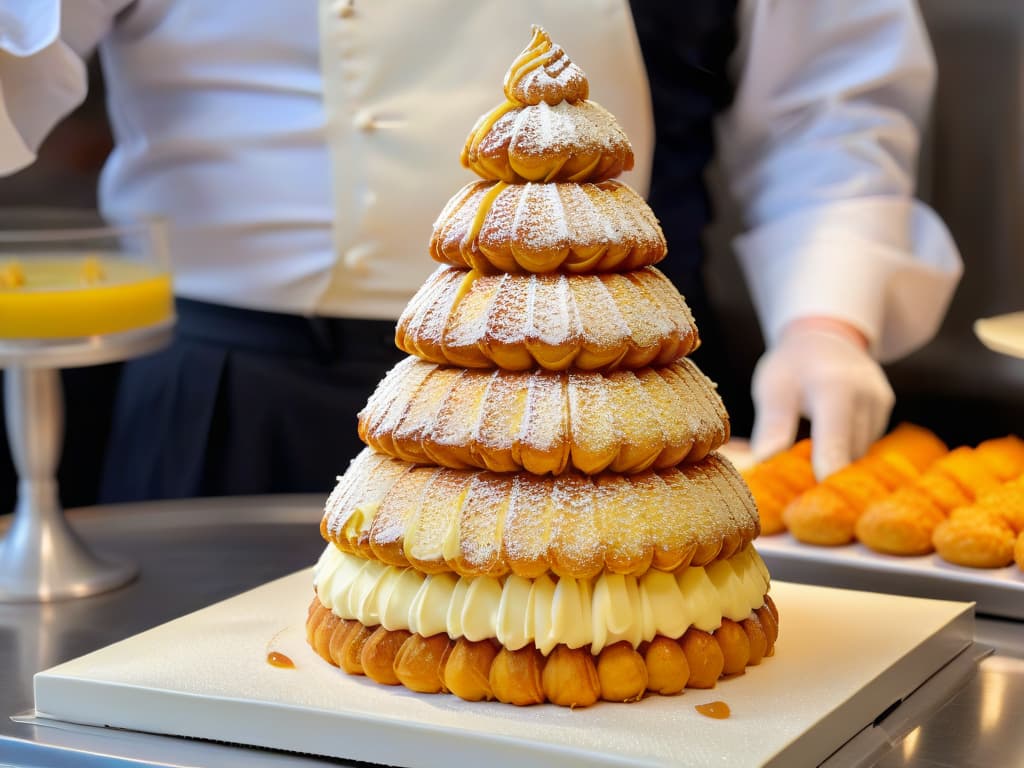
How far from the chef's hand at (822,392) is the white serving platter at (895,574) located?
0.34 meters

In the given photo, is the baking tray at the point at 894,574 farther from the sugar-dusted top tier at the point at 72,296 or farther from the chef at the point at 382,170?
the sugar-dusted top tier at the point at 72,296

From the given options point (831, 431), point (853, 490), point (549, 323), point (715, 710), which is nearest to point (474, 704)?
point (715, 710)

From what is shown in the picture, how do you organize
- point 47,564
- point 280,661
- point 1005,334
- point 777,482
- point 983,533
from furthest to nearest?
point 1005,334 → point 777,482 → point 47,564 → point 983,533 → point 280,661

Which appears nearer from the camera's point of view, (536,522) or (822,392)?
(536,522)

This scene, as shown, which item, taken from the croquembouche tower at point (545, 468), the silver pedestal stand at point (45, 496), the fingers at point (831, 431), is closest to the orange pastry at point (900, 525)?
the fingers at point (831, 431)

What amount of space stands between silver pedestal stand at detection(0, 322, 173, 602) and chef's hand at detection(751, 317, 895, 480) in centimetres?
89

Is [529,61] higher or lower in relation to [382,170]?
higher

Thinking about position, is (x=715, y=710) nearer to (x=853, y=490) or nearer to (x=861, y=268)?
(x=853, y=490)

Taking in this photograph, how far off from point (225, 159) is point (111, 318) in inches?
28.4

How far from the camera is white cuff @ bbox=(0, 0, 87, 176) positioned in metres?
1.94

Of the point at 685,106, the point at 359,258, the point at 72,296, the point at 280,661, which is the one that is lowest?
the point at 280,661

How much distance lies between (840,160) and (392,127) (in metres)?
0.77

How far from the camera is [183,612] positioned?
1.53 metres

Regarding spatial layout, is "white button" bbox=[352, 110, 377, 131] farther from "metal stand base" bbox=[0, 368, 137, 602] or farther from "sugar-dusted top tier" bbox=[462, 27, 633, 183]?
"sugar-dusted top tier" bbox=[462, 27, 633, 183]
